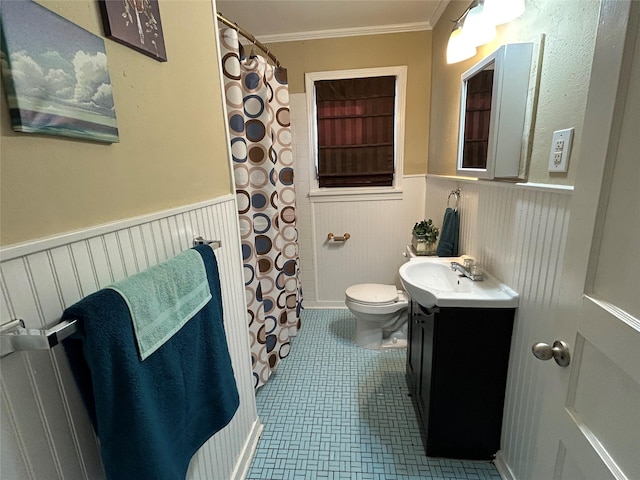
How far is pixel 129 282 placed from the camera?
0.63 meters

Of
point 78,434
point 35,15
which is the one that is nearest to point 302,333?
point 78,434

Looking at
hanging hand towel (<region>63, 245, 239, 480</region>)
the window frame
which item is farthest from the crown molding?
hanging hand towel (<region>63, 245, 239, 480</region>)

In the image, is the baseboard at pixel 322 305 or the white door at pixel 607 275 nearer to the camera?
the white door at pixel 607 275

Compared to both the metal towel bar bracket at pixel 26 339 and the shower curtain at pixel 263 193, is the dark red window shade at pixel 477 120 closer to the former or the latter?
the shower curtain at pixel 263 193

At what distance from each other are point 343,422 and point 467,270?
1.07m

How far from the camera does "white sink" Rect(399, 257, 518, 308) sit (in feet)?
4.09

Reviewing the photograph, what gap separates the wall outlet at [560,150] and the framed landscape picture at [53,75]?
4.21 ft

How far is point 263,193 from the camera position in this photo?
76.0 inches

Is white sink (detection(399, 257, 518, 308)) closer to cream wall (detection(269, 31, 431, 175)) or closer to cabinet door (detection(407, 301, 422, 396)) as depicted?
cabinet door (detection(407, 301, 422, 396))

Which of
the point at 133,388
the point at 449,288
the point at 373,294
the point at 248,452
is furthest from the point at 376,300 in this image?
the point at 133,388

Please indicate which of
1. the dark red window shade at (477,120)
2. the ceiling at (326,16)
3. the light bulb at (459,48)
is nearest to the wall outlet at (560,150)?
the dark red window shade at (477,120)

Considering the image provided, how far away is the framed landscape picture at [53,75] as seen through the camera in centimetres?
47

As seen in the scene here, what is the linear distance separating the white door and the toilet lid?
4.79ft

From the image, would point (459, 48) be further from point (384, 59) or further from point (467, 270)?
point (467, 270)
